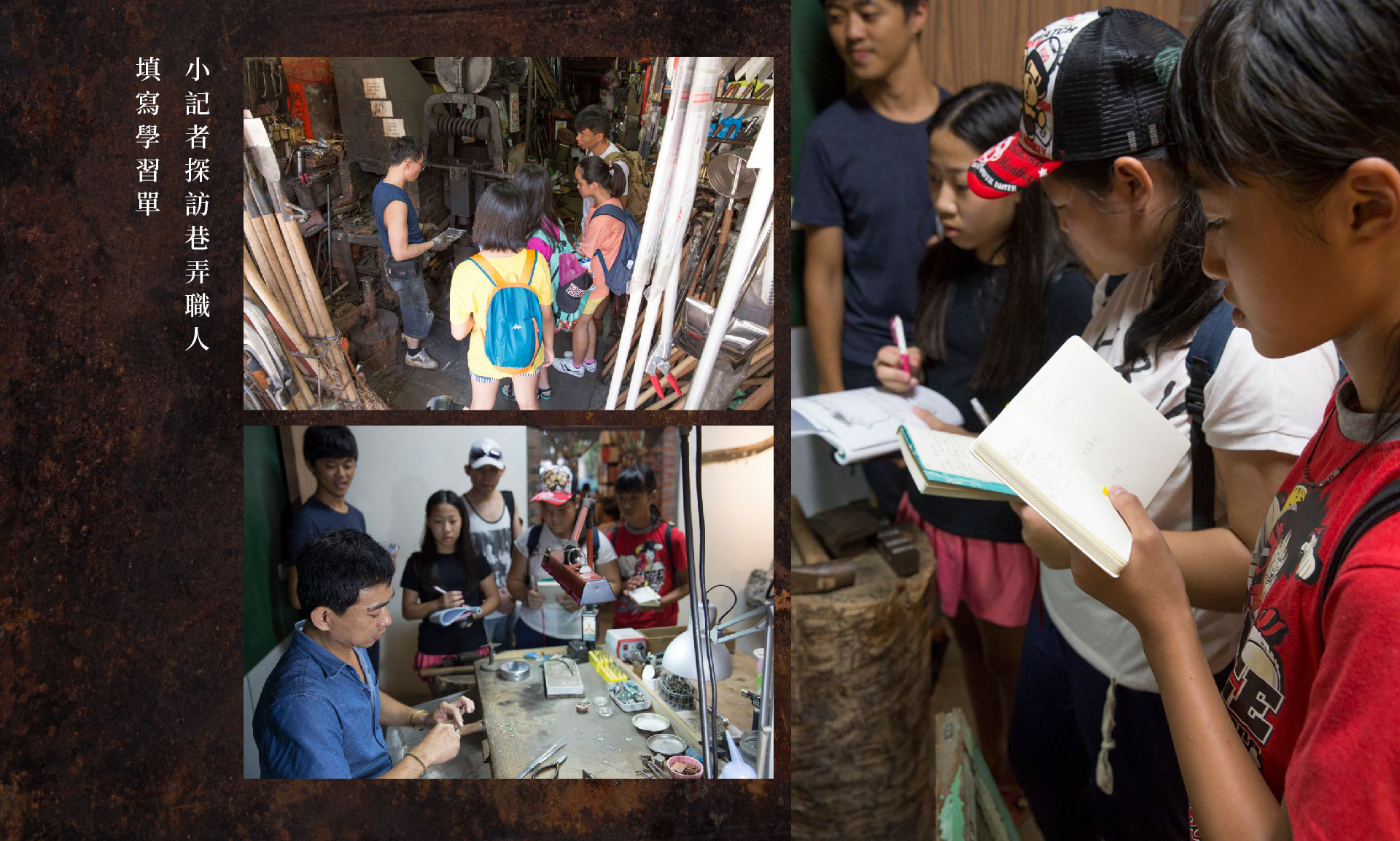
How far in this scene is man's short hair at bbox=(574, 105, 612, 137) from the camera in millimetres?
1186

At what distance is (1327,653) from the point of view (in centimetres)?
62

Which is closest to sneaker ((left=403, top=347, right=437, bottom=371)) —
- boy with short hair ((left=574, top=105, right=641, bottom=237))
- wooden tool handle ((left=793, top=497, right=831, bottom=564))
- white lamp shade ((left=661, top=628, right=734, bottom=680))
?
boy with short hair ((left=574, top=105, right=641, bottom=237))

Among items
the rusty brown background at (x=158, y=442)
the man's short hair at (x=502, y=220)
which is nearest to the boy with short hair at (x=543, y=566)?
the rusty brown background at (x=158, y=442)

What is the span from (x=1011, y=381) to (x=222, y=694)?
5.07ft

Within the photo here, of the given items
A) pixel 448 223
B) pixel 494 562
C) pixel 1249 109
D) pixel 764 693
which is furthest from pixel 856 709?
pixel 1249 109

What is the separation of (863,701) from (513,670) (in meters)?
0.96

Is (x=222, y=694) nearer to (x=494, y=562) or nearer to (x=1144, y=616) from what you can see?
(x=494, y=562)

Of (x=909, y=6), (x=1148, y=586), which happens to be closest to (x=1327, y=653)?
(x=1148, y=586)

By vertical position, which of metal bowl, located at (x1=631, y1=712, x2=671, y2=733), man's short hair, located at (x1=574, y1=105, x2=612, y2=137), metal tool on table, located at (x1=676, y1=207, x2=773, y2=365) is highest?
man's short hair, located at (x1=574, y1=105, x2=612, y2=137)

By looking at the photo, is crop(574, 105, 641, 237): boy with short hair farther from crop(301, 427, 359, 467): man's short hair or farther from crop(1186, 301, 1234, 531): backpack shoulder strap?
crop(1186, 301, 1234, 531): backpack shoulder strap

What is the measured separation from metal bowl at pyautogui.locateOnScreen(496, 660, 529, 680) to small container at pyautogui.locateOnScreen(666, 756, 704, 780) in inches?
9.5

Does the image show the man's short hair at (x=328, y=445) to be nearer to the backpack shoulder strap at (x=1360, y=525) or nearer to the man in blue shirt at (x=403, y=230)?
the man in blue shirt at (x=403, y=230)

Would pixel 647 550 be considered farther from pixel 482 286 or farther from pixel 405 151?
pixel 405 151

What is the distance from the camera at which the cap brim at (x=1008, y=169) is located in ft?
3.93
